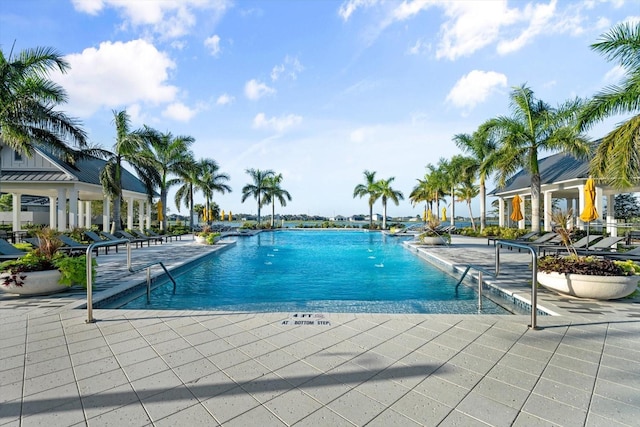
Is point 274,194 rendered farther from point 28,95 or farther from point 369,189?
point 28,95

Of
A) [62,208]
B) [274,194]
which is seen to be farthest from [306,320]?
[274,194]

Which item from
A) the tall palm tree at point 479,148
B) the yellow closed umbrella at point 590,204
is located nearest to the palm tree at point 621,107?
the yellow closed umbrella at point 590,204

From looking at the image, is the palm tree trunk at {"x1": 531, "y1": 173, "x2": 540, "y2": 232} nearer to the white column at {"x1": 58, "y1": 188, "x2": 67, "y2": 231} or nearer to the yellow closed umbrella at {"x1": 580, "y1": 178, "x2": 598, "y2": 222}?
the yellow closed umbrella at {"x1": 580, "y1": 178, "x2": 598, "y2": 222}

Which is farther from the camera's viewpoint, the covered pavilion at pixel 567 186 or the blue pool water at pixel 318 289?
the covered pavilion at pixel 567 186

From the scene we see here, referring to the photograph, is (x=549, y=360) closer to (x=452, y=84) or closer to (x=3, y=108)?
(x=452, y=84)

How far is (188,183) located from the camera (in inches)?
1117

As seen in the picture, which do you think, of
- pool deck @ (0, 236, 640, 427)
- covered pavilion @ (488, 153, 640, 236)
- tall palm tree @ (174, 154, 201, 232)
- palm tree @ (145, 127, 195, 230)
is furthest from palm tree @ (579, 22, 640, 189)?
palm tree @ (145, 127, 195, 230)

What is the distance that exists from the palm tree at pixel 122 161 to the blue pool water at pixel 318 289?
8.99m

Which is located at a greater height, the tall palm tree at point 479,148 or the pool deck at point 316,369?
the tall palm tree at point 479,148

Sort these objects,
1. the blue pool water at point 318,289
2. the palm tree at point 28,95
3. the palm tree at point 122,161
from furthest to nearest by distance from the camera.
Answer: the palm tree at point 122,161, the palm tree at point 28,95, the blue pool water at point 318,289

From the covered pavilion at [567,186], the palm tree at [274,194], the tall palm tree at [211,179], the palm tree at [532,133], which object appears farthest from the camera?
the palm tree at [274,194]

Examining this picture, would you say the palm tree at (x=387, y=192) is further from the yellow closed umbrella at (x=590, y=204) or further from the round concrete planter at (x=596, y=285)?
the round concrete planter at (x=596, y=285)

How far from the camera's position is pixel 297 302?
684 cm

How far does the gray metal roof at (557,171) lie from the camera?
17084 mm
